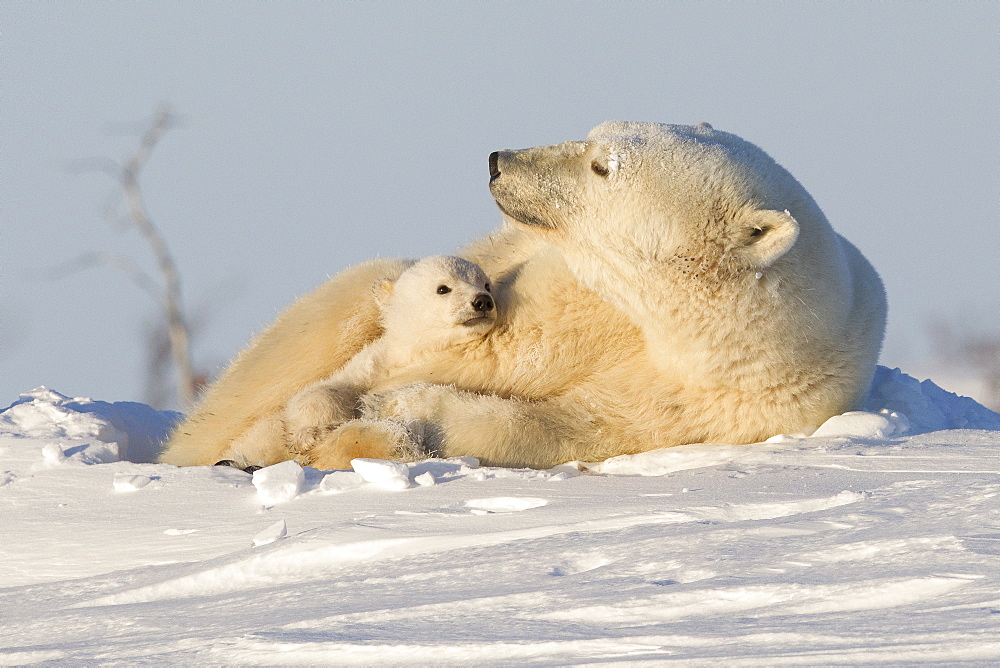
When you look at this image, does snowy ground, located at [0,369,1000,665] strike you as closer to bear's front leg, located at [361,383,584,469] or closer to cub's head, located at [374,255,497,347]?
bear's front leg, located at [361,383,584,469]

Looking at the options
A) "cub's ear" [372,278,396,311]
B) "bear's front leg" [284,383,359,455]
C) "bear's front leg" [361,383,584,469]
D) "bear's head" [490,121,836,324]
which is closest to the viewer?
"bear's head" [490,121,836,324]

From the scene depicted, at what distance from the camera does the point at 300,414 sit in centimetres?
Result: 459

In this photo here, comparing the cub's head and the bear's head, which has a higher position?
the bear's head

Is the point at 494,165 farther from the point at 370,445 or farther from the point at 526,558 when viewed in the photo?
the point at 526,558

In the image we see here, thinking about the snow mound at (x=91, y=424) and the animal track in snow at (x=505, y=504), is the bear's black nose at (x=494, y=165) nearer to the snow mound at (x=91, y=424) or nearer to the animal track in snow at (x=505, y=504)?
the animal track in snow at (x=505, y=504)

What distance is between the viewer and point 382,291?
5152 millimetres

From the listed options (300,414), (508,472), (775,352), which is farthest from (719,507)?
(300,414)

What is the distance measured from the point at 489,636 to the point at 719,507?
1039 mm

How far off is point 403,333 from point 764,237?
1.85 m

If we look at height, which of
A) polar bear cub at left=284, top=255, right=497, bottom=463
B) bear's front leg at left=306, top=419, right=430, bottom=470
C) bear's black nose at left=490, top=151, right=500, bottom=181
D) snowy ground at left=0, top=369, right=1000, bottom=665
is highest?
bear's black nose at left=490, top=151, right=500, bottom=181

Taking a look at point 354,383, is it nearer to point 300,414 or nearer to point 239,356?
point 300,414

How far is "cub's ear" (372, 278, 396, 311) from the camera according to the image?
512 centimetres

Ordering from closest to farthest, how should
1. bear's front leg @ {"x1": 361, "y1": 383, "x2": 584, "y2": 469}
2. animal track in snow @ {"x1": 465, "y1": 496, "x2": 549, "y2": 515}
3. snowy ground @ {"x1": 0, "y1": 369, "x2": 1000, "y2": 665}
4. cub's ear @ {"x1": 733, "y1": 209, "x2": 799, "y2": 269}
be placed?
snowy ground @ {"x1": 0, "y1": 369, "x2": 1000, "y2": 665} < animal track in snow @ {"x1": 465, "y1": 496, "x2": 549, "y2": 515} < cub's ear @ {"x1": 733, "y1": 209, "x2": 799, "y2": 269} < bear's front leg @ {"x1": 361, "y1": 383, "x2": 584, "y2": 469}

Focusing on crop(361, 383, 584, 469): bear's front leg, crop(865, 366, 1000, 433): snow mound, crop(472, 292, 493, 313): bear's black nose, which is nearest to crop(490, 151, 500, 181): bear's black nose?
crop(472, 292, 493, 313): bear's black nose
